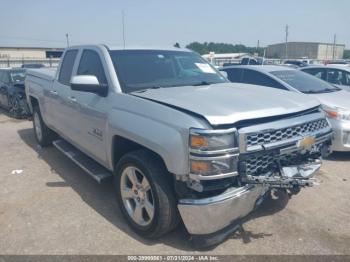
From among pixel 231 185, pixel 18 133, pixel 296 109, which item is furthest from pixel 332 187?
pixel 18 133

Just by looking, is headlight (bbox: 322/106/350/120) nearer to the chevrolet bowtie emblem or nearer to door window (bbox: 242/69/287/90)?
door window (bbox: 242/69/287/90)

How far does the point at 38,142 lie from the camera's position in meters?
7.04

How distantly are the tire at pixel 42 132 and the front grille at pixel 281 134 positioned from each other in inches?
185

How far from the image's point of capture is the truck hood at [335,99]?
6.03 m

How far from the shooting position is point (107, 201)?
433 cm

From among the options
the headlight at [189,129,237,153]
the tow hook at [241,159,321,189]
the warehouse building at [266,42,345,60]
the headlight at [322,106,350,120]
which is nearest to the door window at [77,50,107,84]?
the headlight at [189,129,237,153]

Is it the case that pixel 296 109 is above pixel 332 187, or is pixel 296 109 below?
above

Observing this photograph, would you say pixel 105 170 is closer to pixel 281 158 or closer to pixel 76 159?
pixel 76 159

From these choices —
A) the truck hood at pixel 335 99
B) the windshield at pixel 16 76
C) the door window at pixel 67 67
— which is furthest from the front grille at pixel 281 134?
the windshield at pixel 16 76

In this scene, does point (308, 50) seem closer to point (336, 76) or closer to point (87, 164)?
point (336, 76)

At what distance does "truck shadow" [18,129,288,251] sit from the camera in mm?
3412

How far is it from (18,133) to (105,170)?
16.5 feet

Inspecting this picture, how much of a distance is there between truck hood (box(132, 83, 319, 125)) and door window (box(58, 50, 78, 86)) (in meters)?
1.87

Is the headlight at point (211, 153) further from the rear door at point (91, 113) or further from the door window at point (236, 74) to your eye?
the door window at point (236, 74)
